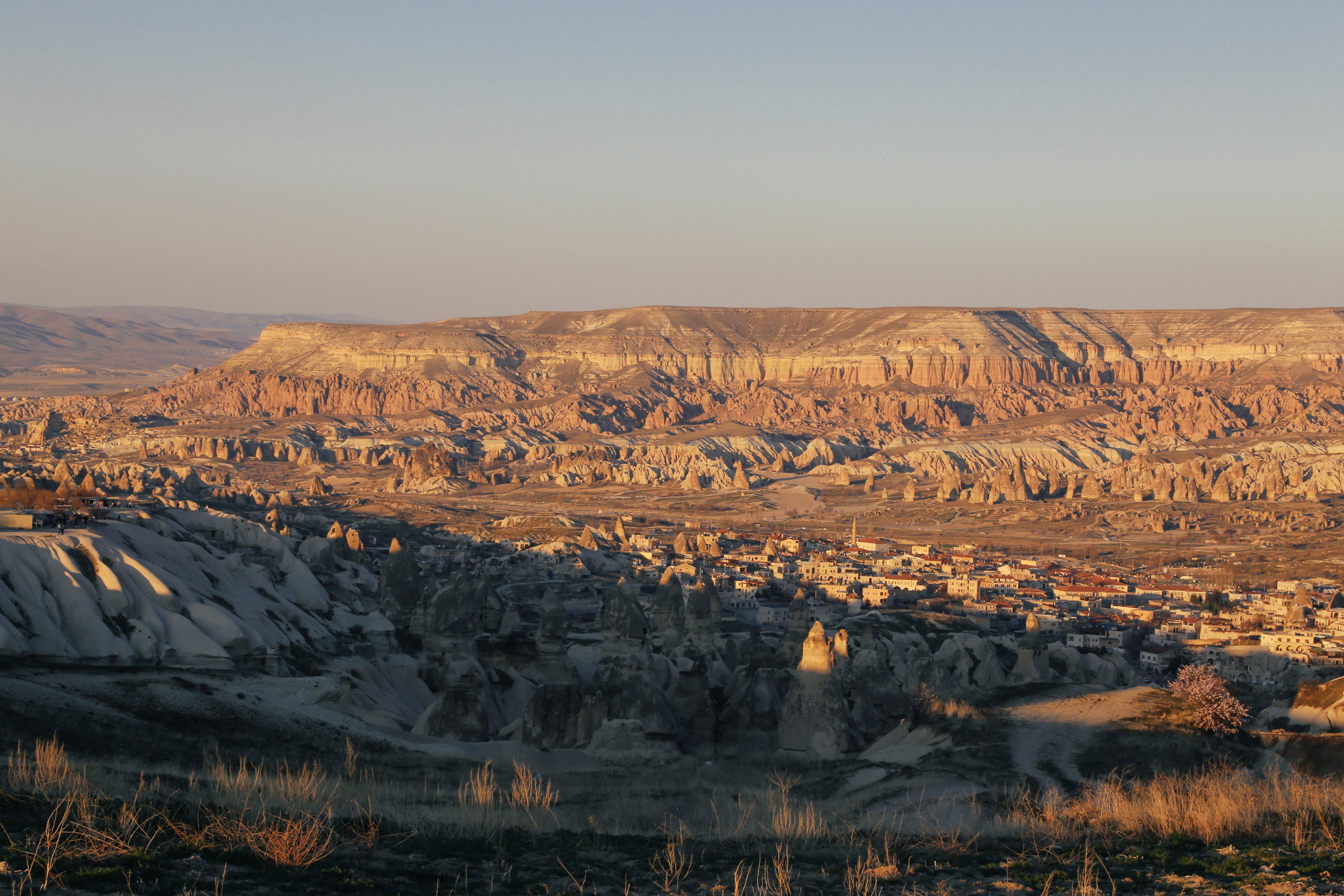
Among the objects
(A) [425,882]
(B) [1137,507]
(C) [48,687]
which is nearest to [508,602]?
(C) [48,687]

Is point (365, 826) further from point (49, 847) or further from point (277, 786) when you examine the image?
point (49, 847)

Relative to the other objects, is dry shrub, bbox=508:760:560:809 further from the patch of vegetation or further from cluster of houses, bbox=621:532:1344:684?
cluster of houses, bbox=621:532:1344:684

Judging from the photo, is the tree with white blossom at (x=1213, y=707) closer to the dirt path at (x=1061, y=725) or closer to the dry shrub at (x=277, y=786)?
the dirt path at (x=1061, y=725)

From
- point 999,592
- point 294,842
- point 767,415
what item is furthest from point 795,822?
point 767,415

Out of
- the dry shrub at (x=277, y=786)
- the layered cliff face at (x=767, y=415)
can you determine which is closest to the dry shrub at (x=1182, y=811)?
the dry shrub at (x=277, y=786)

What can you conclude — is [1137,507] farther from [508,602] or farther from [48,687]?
[48,687]

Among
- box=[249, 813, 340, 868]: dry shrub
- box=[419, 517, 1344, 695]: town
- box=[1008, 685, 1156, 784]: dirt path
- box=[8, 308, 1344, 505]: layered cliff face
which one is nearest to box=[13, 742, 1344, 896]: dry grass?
box=[249, 813, 340, 868]: dry shrub
